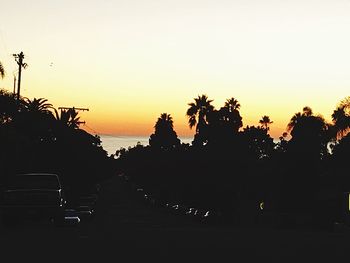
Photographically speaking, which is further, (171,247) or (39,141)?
(39,141)

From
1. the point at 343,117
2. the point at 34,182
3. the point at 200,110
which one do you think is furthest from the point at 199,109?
the point at 34,182

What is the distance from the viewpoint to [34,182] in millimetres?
26766

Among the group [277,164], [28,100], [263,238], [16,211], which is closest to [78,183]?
[28,100]

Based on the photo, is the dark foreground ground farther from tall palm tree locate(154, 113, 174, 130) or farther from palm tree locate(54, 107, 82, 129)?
tall palm tree locate(154, 113, 174, 130)

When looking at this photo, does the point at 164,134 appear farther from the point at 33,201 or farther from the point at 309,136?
the point at 33,201

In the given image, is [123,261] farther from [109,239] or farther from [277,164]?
[277,164]

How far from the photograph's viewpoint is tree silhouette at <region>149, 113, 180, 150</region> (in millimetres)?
173000

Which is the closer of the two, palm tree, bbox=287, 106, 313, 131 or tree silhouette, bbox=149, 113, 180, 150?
palm tree, bbox=287, 106, 313, 131

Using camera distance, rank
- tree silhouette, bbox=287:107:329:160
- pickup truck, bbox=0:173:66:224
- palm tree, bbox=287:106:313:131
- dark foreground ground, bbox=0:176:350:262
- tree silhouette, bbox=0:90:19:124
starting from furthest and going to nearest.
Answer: palm tree, bbox=287:106:313:131 → tree silhouette, bbox=287:107:329:160 → tree silhouette, bbox=0:90:19:124 → pickup truck, bbox=0:173:66:224 → dark foreground ground, bbox=0:176:350:262

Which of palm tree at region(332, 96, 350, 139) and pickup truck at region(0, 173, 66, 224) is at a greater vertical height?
palm tree at region(332, 96, 350, 139)

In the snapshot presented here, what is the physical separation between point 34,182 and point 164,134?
149 m

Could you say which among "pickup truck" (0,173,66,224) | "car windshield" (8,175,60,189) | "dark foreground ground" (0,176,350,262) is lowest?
"dark foreground ground" (0,176,350,262)

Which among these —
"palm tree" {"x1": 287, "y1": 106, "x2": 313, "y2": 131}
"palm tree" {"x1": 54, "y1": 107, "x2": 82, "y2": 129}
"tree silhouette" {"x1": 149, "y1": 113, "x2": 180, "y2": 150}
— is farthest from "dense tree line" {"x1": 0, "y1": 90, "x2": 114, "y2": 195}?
"tree silhouette" {"x1": 149, "y1": 113, "x2": 180, "y2": 150}

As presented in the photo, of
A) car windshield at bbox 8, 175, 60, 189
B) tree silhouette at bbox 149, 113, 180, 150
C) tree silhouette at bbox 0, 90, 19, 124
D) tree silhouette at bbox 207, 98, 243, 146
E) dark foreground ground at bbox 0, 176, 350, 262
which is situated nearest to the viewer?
dark foreground ground at bbox 0, 176, 350, 262
